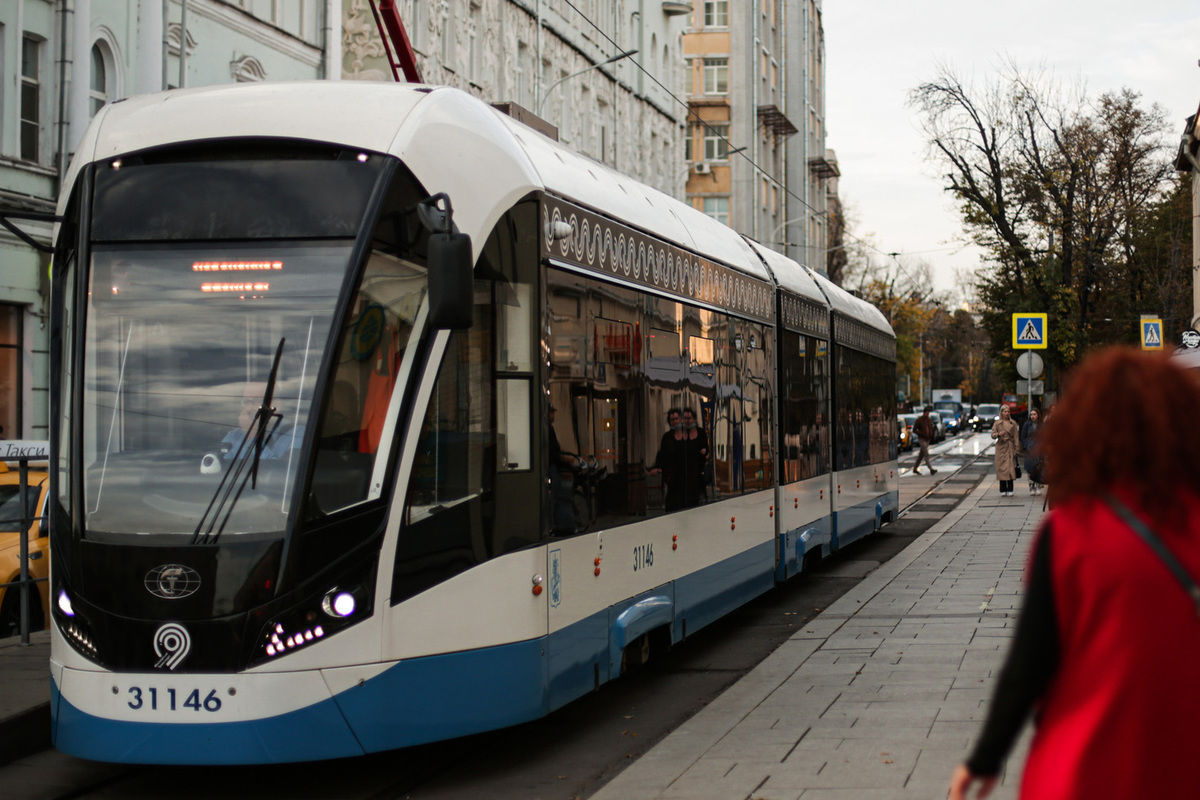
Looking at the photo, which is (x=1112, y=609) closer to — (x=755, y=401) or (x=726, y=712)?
(x=726, y=712)

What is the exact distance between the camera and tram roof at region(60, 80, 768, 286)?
6.57 meters

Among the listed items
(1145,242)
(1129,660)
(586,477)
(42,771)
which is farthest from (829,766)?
(1145,242)

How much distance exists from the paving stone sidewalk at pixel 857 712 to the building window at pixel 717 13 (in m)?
55.3

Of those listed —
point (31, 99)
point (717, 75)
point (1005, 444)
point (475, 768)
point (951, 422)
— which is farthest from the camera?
point (951, 422)

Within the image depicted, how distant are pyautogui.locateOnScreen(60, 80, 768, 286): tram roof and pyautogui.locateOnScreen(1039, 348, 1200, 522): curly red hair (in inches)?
167

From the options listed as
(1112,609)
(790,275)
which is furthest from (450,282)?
(790,275)

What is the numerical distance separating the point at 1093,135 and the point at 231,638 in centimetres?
4196

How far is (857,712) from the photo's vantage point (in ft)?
26.2

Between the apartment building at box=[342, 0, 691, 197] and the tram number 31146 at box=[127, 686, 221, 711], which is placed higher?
the apartment building at box=[342, 0, 691, 197]

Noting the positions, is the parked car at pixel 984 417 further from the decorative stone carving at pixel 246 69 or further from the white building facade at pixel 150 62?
the decorative stone carving at pixel 246 69

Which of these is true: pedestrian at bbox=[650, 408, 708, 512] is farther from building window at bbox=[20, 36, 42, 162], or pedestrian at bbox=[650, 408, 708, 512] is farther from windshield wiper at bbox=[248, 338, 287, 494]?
building window at bbox=[20, 36, 42, 162]

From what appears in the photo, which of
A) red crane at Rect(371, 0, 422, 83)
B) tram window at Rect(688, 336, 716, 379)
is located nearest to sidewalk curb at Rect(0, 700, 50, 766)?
red crane at Rect(371, 0, 422, 83)

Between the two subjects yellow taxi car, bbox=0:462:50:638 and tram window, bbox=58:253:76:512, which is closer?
tram window, bbox=58:253:76:512

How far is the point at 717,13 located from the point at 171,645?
63.1 m
